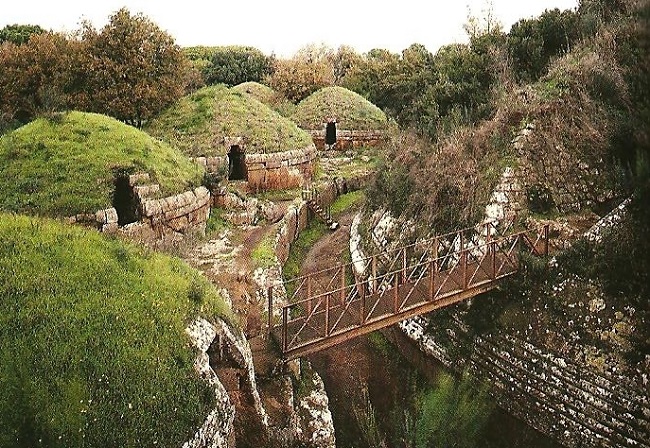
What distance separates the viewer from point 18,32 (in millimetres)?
42344

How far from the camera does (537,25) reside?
902 inches

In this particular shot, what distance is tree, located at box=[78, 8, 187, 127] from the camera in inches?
997

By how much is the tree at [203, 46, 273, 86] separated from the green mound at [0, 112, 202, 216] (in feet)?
107

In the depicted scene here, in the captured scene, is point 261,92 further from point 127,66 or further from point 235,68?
point 127,66

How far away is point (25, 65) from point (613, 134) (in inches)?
960

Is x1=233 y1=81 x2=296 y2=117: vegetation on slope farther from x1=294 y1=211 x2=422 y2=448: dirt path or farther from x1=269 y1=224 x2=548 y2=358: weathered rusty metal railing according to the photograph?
x1=269 y1=224 x2=548 y2=358: weathered rusty metal railing

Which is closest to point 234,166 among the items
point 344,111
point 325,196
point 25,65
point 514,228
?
point 325,196

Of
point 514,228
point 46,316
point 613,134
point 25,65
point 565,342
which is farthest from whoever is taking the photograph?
point 25,65

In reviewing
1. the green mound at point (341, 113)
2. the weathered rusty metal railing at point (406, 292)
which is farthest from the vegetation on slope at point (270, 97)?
the weathered rusty metal railing at point (406, 292)

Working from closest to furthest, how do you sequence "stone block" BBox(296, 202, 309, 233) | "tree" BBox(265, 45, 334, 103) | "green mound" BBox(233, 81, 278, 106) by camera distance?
"stone block" BBox(296, 202, 309, 233) < "green mound" BBox(233, 81, 278, 106) < "tree" BBox(265, 45, 334, 103)

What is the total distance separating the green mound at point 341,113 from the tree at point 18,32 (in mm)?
19637

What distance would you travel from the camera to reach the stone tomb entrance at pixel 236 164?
1015 inches

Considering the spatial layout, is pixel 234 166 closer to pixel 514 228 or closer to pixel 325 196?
pixel 325 196

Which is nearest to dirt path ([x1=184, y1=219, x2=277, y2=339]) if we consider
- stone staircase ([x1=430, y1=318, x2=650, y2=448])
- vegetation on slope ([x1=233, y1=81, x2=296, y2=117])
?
stone staircase ([x1=430, y1=318, x2=650, y2=448])
